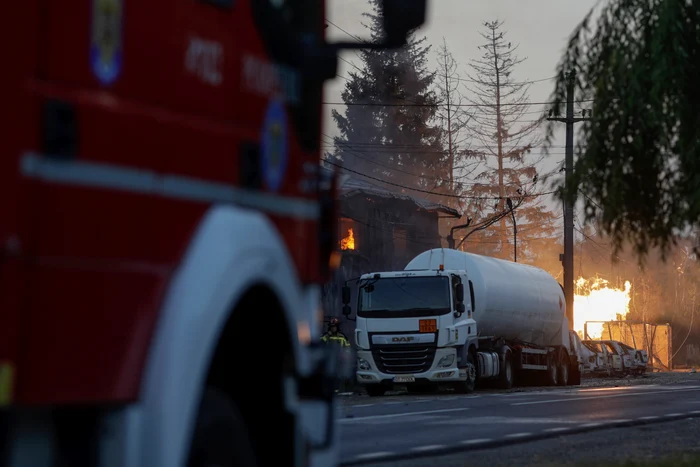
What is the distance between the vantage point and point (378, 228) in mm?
59531

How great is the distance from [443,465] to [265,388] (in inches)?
312

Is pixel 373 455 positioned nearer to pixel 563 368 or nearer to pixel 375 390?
pixel 375 390

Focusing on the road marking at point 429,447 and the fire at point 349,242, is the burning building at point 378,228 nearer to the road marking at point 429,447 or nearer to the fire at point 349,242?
the fire at point 349,242

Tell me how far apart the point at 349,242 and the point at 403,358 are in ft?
88.7

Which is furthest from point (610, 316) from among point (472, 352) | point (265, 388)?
point (265, 388)

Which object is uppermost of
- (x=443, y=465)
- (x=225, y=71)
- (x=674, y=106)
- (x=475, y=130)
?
(x=475, y=130)

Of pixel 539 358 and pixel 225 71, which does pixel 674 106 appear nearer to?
pixel 225 71

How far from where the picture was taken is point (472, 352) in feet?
102

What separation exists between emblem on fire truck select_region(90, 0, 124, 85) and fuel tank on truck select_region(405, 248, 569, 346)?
88.5 ft

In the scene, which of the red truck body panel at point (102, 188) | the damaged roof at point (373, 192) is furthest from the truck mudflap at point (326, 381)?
the damaged roof at point (373, 192)

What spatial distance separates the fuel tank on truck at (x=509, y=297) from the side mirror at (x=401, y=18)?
25.7 m

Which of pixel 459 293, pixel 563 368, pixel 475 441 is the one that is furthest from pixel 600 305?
pixel 475 441

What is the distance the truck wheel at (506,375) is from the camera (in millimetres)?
33353

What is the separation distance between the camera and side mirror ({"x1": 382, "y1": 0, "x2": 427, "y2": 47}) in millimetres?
4676
